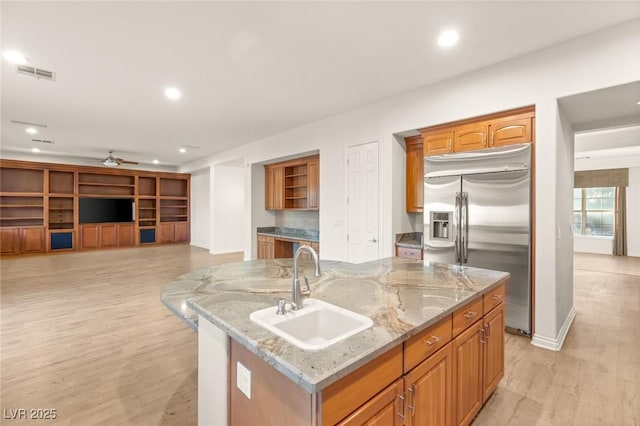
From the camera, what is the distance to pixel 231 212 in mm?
9125

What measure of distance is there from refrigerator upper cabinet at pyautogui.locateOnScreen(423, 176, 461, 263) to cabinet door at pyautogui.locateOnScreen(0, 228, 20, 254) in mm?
10333

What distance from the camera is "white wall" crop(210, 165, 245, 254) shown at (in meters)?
8.73

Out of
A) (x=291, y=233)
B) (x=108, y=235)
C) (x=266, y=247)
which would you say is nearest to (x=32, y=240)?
(x=108, y=235)

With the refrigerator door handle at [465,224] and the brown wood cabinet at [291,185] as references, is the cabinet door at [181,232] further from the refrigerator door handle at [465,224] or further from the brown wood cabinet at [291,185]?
the refrigerator door handle at [465,224]

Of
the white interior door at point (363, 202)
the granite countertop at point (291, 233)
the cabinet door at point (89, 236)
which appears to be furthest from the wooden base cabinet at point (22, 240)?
the white interior door at point (363, 202)

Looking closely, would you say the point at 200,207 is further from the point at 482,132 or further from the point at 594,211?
the point at 594,211

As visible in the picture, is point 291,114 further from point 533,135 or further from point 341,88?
point 533,135

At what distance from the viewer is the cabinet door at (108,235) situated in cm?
931

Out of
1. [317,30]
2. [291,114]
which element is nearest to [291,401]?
[317,30]

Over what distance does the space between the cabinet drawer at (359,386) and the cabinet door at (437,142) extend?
117 inches

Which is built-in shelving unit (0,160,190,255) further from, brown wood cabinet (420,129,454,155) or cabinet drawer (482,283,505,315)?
cabinet drawer (482,283,505,315)

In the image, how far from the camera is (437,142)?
3.70 m

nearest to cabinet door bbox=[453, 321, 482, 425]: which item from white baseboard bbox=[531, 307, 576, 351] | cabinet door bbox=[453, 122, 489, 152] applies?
white baseboard bbox=[531, 307, 576, 351]

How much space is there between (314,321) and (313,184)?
14.4 feet
